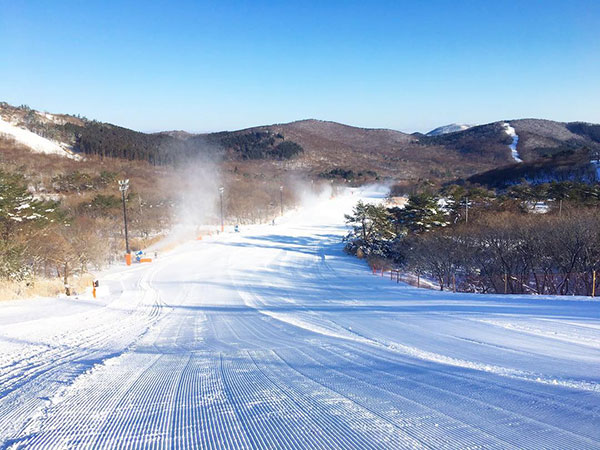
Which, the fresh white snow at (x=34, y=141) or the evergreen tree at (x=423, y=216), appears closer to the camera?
the evergreen tree at (x=423, y=216)

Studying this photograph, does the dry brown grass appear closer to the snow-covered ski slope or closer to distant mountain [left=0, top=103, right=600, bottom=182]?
the snow-covered ski slope

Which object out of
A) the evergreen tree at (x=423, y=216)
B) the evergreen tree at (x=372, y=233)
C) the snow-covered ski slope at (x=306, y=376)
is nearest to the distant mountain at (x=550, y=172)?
the evergreen tree at (x=423, y=216)

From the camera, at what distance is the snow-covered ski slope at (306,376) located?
303cm

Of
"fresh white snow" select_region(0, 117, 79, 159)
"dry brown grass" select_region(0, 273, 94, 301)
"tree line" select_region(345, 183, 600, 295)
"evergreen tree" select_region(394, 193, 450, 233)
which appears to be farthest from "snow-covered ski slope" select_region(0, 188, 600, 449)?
"fresh white snow" select_region(0, 117, 79, 159)

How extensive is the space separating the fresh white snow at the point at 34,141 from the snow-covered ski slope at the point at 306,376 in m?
111

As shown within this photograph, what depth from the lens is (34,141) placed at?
107062 mm

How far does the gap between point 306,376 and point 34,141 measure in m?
128

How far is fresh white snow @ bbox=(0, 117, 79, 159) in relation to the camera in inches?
4018

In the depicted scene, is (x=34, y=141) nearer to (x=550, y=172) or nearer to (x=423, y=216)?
(x=423, y=216)

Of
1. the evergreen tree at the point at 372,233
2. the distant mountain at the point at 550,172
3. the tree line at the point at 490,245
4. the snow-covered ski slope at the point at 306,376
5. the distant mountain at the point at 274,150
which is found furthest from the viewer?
the distant mountain at the point at 274,150

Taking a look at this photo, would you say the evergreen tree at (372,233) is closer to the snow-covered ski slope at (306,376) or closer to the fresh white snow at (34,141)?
the snow-covered ski slope at (306,376)

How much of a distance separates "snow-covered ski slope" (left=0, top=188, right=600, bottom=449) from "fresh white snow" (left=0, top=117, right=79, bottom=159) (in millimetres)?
110661

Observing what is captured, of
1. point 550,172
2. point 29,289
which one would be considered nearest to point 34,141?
point 29,289

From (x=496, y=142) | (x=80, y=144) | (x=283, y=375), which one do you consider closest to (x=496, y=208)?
(x=283, y=375)
